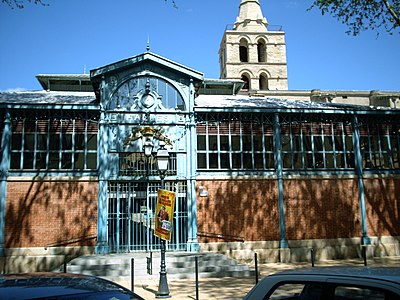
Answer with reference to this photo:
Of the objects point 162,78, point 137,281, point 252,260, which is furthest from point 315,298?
point 162,78

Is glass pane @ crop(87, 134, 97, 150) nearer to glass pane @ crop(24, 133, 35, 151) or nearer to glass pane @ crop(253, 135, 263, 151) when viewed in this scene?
glass pane @ crop(24, 133, 35, 151)

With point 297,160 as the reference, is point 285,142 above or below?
above

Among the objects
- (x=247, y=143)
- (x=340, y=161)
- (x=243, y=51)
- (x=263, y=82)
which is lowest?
(x=340, y=161)

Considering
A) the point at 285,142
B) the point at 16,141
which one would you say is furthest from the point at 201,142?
the point at 16,141

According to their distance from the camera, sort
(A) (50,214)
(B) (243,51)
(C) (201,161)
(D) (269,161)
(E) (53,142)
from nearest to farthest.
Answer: (A) (50,214) → (E) (53,142) → (C) (201,161) → (D) (269,161) → (B) (243,51)

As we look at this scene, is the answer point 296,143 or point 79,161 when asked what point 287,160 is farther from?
point 79,161

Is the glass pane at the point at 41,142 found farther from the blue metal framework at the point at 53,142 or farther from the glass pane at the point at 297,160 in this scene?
the glass pane at the point at 297,160

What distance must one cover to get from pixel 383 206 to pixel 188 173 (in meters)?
8.91

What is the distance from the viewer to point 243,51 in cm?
5391

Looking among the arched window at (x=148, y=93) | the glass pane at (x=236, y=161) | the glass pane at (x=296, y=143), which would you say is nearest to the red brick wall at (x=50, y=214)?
the arched window at (x=148, y=93)

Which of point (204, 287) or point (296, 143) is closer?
point (204, 287)

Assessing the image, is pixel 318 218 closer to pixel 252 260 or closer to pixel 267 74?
pixel 252 260

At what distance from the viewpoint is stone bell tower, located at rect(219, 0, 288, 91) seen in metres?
50.6

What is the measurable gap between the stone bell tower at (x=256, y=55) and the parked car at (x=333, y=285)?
4757cm
